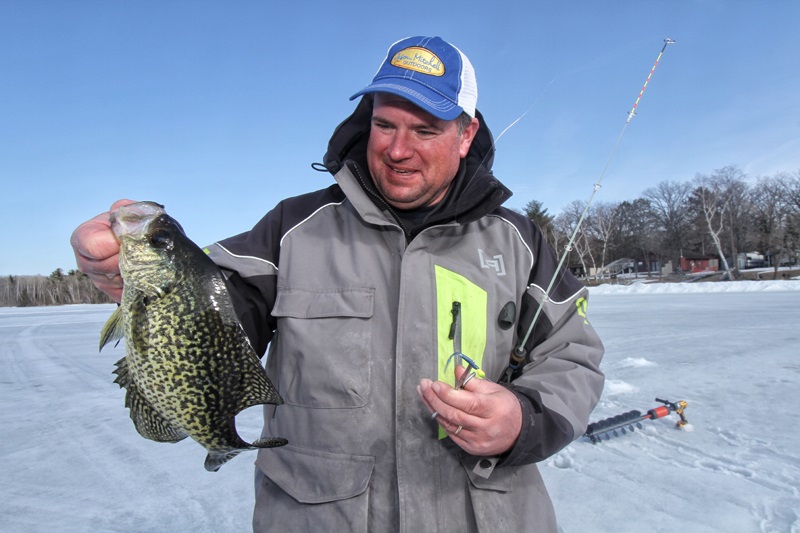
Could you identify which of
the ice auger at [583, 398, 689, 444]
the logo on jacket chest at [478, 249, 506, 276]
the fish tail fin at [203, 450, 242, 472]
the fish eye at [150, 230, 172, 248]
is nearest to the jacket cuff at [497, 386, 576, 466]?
the logo on jacket chest at [478, 249, 506, 276]

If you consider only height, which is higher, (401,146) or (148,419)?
(401,146)

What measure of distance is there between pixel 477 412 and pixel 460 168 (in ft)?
4.05

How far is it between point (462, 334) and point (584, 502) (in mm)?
2396

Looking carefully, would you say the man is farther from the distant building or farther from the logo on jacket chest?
the distant building

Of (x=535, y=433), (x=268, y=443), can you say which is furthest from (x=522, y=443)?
(x=268, y=443)

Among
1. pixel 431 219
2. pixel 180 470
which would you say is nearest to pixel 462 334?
pixel 431 219

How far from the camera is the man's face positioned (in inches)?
81.7

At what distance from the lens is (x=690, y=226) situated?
2303 inches

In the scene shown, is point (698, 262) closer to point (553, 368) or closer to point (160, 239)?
point (553, 368)

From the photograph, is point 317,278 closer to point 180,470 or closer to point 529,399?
point 529,399

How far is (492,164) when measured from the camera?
2.29 meters

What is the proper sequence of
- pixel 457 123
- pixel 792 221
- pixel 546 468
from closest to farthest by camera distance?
pixel 457 123
pixel 546 468
pixel 792 221

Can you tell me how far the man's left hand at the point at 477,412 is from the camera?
58.7 inches

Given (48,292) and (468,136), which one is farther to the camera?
(48,292)
